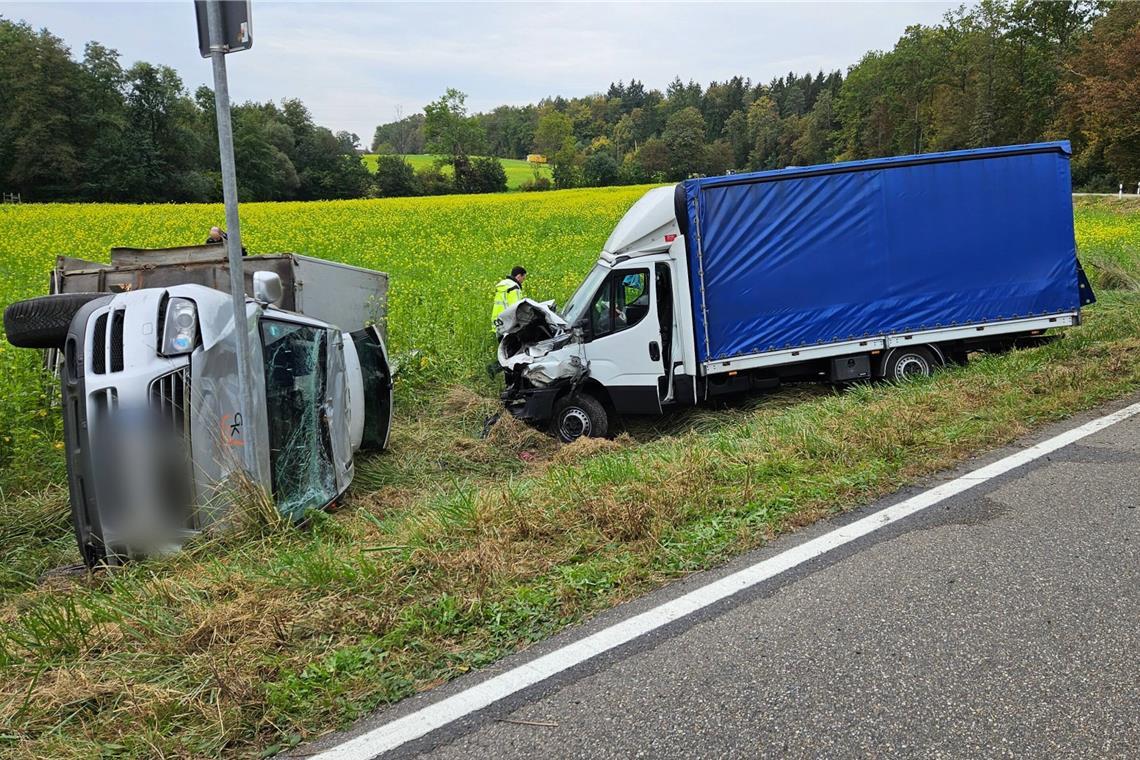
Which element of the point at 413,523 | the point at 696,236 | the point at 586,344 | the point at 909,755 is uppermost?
the point at 696,236

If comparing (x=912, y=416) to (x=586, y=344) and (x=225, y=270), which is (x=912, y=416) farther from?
(x=225, y=270)

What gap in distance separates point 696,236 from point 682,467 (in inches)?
148

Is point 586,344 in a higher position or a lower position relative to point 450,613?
higher

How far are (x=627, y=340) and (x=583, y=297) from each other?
2.44 ft

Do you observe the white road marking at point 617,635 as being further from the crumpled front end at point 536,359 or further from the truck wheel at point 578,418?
the crumpled front end at point 536,359

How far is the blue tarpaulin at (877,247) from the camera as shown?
7.97 m

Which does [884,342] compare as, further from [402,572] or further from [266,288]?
[402,572]

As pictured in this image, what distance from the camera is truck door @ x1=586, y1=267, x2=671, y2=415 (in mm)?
7934

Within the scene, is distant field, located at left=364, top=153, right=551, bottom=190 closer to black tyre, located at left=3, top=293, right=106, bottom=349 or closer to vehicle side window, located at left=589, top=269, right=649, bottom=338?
vehicle side window, located at left=589, top=269, right=649, bottom=338

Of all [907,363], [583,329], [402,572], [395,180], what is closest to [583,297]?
[583,329]

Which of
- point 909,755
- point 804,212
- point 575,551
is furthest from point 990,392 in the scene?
point 909,755

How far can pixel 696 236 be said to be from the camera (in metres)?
7.86

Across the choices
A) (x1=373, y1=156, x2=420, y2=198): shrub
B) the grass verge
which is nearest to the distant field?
(x1=373, y1=156, x2=420, y2=198): shrub

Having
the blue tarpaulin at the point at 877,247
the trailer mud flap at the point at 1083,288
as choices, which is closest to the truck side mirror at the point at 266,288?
the blue tarpaulin at the point at 877,247
